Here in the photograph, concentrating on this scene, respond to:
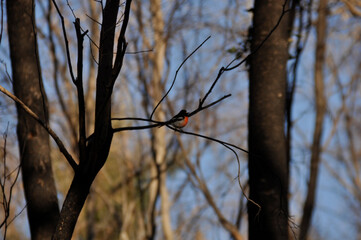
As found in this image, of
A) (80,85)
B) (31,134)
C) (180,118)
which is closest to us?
(80,85)

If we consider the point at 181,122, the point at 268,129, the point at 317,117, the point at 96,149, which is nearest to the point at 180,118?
the point at 181,122

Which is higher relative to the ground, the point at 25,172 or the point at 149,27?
the point at 149,27

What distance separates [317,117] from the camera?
263 inches

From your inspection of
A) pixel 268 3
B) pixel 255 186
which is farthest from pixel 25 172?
pixel 268 3

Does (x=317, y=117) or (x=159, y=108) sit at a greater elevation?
(x=159, y=108)

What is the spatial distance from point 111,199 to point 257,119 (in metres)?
11.6

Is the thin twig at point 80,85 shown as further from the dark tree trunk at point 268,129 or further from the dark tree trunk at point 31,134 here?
the dark tree trunk at point 268,129

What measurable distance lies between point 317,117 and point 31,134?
4.42 metres

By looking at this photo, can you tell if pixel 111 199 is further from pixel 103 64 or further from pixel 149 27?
pixel 103 64

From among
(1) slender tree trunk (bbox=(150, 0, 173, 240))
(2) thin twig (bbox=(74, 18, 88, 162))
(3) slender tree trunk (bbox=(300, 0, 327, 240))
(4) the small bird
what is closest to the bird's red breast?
(4) the small bird

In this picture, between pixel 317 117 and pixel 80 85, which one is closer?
pixel 80 85

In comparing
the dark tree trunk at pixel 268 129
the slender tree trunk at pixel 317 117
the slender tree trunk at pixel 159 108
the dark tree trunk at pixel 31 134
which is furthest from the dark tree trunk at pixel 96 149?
the slender tree trunk at pixel 159 108

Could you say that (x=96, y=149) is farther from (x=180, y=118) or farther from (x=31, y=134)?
(x=31, y=134)

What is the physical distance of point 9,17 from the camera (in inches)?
151
